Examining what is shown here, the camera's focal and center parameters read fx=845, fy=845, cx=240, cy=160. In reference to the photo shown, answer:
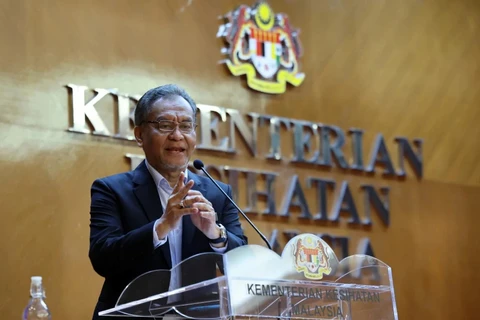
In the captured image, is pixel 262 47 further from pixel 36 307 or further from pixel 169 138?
pixel 36 307

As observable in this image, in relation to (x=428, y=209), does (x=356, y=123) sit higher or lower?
higher

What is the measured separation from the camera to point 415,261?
591 cm

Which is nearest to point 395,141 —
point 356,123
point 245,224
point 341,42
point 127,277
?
point 356,123

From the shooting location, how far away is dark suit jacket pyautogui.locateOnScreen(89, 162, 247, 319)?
2605 mm

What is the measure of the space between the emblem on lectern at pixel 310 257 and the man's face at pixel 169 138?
640mm

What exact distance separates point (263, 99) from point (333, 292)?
3.05 metres

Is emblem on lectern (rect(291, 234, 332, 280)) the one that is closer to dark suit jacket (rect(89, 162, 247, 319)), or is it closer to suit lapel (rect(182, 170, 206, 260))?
dark suit jacket (rect(89, 162, 247, 319))

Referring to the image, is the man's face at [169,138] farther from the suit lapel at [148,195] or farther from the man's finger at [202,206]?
the man's finger at [202,206]

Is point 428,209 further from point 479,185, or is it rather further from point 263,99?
point 263,99

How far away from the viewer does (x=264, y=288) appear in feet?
7.55

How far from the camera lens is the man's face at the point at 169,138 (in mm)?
2902

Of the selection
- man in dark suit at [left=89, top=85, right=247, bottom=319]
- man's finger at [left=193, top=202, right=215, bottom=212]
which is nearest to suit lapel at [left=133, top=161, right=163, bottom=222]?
man in dark suit at [left=89, top=85, right=247, bottom=319]

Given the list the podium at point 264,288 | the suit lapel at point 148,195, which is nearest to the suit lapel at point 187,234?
the suit lapel at point 148,195

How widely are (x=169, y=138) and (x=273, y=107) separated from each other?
262 centimetres
